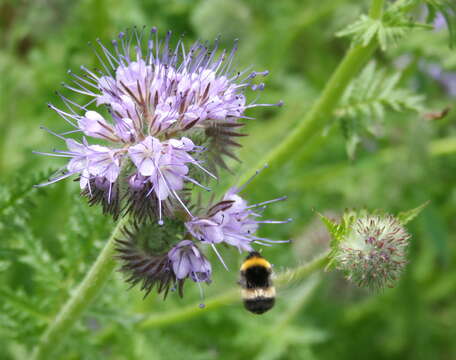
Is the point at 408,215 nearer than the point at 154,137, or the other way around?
the point at 154,137

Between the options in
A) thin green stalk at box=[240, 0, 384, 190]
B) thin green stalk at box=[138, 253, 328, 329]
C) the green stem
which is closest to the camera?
the green stem

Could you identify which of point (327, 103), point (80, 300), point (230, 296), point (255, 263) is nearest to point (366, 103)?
point (327, 103)

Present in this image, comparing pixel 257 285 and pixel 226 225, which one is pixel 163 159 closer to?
pixel 226 225

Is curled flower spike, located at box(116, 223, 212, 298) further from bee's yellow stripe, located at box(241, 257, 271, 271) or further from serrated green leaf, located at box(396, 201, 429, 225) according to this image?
serrated green leaf, located at box(396, 201, 429, 225)

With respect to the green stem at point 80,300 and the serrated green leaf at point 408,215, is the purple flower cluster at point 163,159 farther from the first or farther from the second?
the serrated green leaf at point 408,215

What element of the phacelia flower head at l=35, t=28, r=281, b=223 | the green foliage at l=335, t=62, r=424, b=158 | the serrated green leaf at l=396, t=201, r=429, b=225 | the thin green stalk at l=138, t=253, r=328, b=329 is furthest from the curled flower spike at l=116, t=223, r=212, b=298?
the green foliage at l=335, t=62, r=424, b=158

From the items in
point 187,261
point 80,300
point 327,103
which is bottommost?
point 187,261
